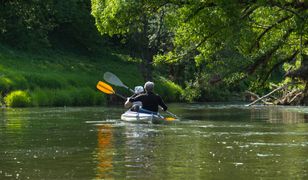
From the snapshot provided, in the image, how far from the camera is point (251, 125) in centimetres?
2669

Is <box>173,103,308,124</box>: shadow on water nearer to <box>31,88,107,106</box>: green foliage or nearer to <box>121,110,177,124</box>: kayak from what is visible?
<box>121,110,177,124</box>: kayak

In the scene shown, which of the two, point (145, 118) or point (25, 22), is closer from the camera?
point (145, 118)

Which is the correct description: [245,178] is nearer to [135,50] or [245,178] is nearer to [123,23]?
[123,23]

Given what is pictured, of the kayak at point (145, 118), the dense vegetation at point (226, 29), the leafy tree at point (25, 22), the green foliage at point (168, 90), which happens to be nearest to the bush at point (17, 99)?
the dense vegetation at point (226, 29)

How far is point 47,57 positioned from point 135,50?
10.9 meters

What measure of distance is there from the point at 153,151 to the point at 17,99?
27.6 metres

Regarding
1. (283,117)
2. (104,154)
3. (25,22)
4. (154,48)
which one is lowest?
(104,154)

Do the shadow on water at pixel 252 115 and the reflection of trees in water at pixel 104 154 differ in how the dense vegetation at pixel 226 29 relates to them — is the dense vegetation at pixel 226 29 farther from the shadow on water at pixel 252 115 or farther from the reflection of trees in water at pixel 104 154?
the reflection of trees in water at pixel 104 154

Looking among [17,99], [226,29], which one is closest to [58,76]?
[17,99]

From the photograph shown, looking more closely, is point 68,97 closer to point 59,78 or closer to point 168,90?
point 59,78

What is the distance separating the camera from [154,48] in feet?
216

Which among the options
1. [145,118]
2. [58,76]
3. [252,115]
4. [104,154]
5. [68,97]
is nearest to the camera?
[104,154]

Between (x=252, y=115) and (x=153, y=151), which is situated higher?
(x=252, y=115)

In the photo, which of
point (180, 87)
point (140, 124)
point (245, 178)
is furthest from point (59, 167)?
point (180, 87)
